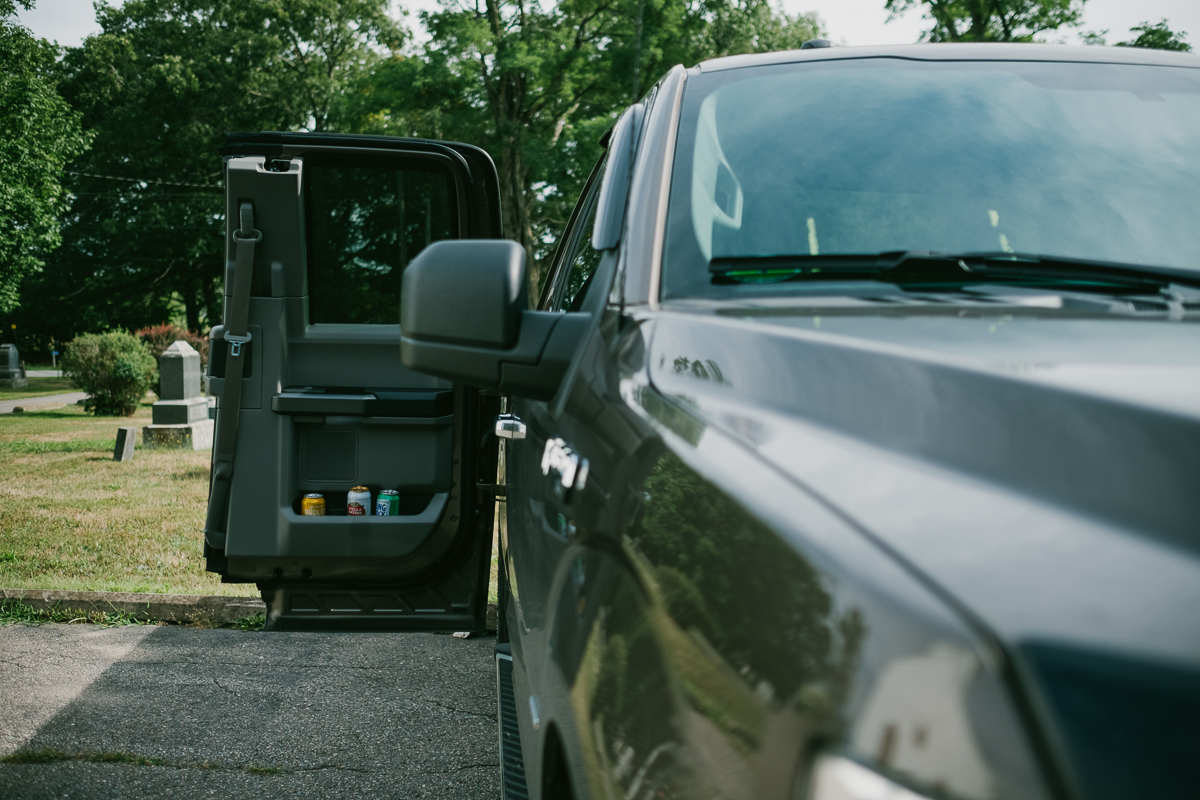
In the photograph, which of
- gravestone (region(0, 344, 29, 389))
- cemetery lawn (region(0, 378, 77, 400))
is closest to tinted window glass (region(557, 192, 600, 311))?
cemetery lawn (region(0, 378, 77, 400))

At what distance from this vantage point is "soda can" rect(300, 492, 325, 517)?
3945 millimetres

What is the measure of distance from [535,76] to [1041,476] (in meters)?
25.1

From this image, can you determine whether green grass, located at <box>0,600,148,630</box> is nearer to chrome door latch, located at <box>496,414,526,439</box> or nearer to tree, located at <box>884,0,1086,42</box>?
chrome door latch, located at <box>496,414,526,439</box>

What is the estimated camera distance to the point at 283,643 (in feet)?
16.4

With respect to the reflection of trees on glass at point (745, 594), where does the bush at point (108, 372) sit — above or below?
below

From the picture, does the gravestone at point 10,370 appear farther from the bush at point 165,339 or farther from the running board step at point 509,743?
the running board step at point 509,743

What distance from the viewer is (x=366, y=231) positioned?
14.1ft

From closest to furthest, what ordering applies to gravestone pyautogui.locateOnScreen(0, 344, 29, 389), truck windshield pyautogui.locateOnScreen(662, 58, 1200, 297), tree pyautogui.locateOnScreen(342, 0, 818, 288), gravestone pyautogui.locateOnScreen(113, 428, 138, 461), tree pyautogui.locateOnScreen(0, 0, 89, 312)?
truck windshield pyautogui.locateOnScreen(662, 58, 1200, 297), gravestone pyautogui.locateOnScreen(113, 428, 138, 461), tree pyautogui.locateOnScreen(342, 0, 818, 288), tree pyautogui.locateOnScreen(0, 0, 89, 312), gravestone pyautogui.locateOnScreen(0, 344, 29, 389)

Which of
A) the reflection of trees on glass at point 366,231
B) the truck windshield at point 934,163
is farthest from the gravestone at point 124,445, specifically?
the truck windshield at point 934,163

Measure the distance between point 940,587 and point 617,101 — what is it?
85.8ft

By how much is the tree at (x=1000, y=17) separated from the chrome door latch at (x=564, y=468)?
76.3 ft

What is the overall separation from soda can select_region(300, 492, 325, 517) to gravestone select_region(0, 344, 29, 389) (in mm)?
32163

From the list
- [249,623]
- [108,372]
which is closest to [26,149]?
[108,372]

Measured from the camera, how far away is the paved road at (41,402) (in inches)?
886
